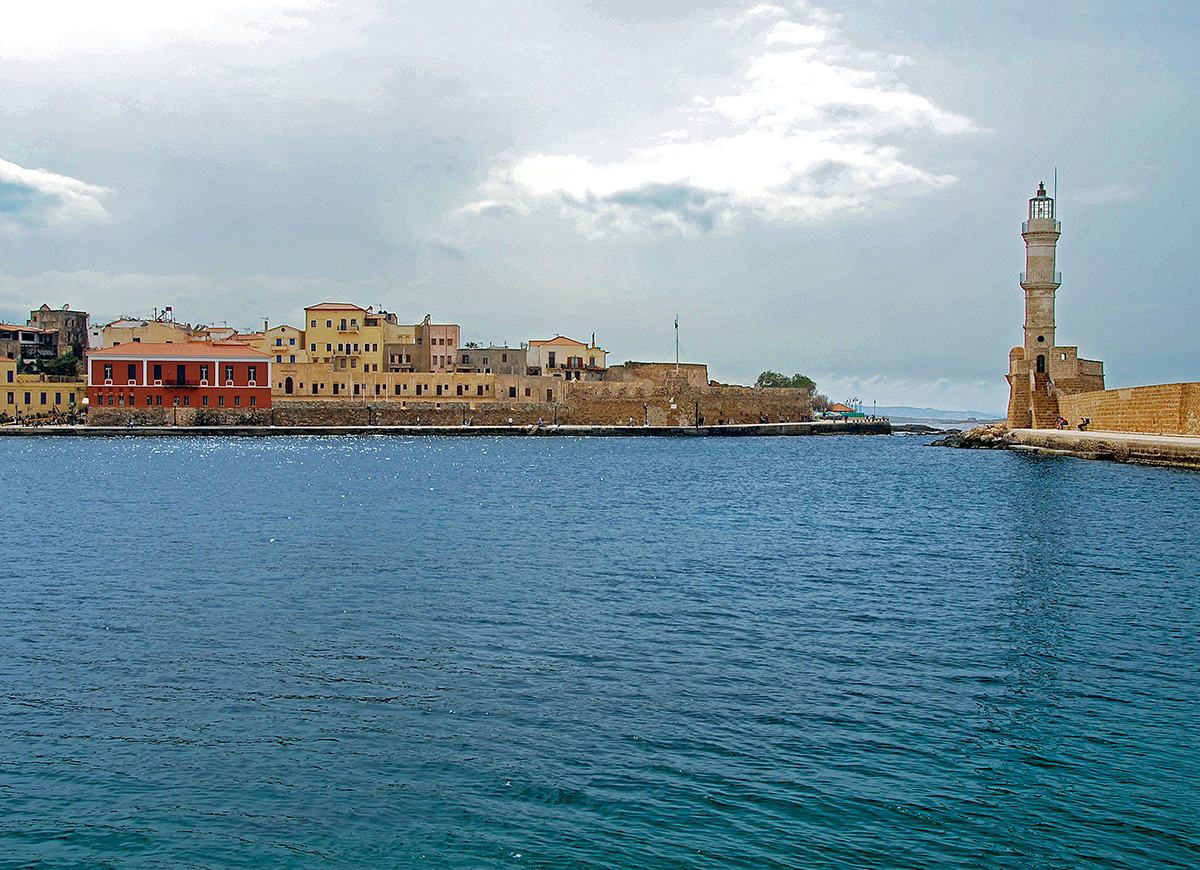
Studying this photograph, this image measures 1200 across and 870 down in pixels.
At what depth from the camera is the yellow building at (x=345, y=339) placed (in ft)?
251

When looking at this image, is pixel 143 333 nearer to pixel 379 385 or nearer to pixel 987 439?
pixel 379 385

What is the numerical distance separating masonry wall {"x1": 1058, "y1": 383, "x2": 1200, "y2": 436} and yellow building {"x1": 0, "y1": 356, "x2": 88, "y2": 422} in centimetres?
6448

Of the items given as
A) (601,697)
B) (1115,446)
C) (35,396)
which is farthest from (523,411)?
(601,697)

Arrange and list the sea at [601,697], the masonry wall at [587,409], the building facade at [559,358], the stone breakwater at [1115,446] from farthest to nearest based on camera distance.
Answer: the building facade at [559,358] < the masonry wall at [587,409] < the stone breakwater at [1115,446] < the sea at [601,697]

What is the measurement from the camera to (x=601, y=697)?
27.9 feet

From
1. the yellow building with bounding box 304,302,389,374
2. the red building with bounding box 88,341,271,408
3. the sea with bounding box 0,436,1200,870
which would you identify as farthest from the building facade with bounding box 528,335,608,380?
the sea with bounding box 0,436,1200,870

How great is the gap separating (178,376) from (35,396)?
1191 centimetres

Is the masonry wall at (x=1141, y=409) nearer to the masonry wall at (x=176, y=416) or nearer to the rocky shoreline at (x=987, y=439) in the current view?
the rocky shoreline at (x=987, y=439)

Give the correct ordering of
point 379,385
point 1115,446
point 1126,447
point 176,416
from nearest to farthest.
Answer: point 1126,447 < point 1115,446 < point 176,416 < point 379,385

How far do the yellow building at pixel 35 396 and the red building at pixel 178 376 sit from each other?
15.3 feet

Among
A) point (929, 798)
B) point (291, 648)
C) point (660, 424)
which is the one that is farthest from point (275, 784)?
point (660, 424)

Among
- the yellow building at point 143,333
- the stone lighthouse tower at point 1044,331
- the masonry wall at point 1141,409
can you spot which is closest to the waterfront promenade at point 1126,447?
the masonry wall at point 1141,409

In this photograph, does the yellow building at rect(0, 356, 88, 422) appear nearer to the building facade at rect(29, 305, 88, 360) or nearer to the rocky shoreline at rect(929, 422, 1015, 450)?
the building facade at rect(29, 305, 88, 360)

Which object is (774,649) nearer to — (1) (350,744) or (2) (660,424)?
(1) (350,744)
